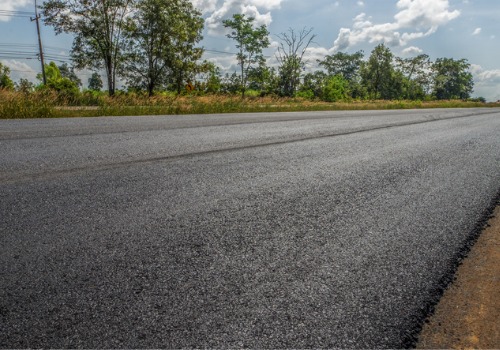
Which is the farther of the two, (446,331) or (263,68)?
(263,68)

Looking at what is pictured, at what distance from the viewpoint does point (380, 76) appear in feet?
251

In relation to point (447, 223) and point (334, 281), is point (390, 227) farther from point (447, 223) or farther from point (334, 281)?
point (334, 281)

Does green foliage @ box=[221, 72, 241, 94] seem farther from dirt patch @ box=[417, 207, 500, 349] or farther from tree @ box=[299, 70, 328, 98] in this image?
dirt patch @ box=[417, 207, 500, 349]

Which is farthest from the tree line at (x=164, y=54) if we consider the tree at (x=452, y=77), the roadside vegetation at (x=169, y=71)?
the tree at (x=452, y=77)

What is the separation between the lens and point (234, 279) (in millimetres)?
1618

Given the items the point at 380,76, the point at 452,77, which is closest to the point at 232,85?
the point at 380,76

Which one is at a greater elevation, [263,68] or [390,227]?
[263,68]

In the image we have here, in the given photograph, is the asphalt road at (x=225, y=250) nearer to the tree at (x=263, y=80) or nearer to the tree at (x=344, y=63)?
the tree at (x=263, y=80)

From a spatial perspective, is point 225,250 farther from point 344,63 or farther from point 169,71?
point 344,63

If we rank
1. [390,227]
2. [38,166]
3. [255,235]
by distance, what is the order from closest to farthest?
[255,235]
[390,227]
[38,166]

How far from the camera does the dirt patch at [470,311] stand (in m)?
1.35

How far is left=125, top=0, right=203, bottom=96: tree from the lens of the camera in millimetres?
35000

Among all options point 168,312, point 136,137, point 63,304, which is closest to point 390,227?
point 168,312

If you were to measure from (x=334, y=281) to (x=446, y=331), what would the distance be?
491mm
